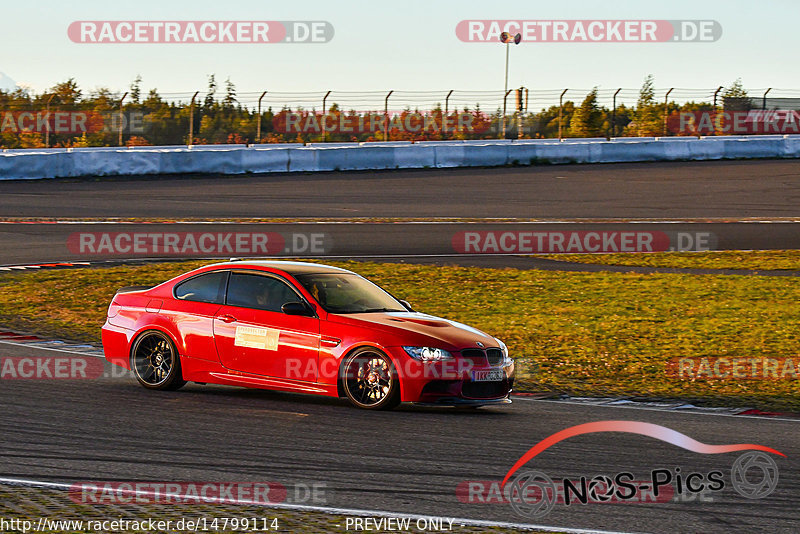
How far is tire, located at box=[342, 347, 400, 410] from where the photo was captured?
9203 mm

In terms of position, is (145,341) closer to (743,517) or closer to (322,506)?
(322,506)

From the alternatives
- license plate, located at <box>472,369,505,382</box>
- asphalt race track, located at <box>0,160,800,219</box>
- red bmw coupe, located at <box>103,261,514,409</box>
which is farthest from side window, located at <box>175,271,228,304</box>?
asphalt race track, located at <box>0,160,800,219</box>

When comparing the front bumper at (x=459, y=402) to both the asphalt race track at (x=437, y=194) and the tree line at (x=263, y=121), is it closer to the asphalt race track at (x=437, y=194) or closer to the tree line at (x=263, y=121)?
the asphalt race track at (x=437, y=194)

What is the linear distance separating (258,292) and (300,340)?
0.80 m

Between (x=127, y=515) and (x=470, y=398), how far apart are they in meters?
4.17

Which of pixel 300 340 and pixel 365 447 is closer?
pixel 365 447

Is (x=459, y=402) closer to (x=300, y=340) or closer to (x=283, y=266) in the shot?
(x=300, y=340)

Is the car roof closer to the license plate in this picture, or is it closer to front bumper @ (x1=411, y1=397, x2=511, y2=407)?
front bumper @ (x1=411, y1=397, x2=511, y2=407)

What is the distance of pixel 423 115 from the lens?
38.7 meters

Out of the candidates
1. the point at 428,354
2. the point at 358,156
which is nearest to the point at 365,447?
the point at 428,354

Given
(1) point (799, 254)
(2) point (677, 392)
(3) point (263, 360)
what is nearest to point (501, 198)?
(1) point (799, 254)

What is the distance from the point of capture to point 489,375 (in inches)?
372

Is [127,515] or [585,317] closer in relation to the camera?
[127,515]

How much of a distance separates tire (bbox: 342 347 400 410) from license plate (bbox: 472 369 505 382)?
0.70 m
